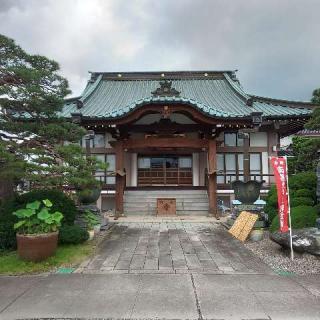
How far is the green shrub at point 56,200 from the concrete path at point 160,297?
2.75 metres

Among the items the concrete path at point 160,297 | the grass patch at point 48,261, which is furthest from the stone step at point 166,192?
the concrete path at point 160,297

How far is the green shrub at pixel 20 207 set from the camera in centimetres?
846

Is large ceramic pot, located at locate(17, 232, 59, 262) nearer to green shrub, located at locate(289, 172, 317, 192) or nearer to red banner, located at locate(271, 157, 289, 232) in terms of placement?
red banner, located at locate(271, 157, 289, 232)

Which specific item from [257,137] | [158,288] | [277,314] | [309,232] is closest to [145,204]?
[257,137]

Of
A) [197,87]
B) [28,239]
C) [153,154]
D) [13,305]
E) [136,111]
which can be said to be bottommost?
[13,305]

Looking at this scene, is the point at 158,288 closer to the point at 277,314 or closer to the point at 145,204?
the point at 277,314

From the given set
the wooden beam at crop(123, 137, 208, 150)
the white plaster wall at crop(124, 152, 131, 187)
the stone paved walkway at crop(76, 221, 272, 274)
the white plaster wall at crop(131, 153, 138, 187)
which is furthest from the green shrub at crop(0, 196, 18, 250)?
the white plaster wall at crop(131, 153, 138, 187)

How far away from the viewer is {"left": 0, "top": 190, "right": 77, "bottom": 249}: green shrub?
8461 millimetres

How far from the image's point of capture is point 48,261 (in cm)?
765

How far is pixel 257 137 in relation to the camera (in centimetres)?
1972

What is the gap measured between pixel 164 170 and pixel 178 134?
3.88 metres

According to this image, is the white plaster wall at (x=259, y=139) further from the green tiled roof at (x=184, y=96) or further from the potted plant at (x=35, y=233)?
the potted plant at (x=35, y=233)

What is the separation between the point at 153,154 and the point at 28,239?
13.1 meters

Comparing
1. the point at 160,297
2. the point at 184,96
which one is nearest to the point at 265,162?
the point at 184,96
